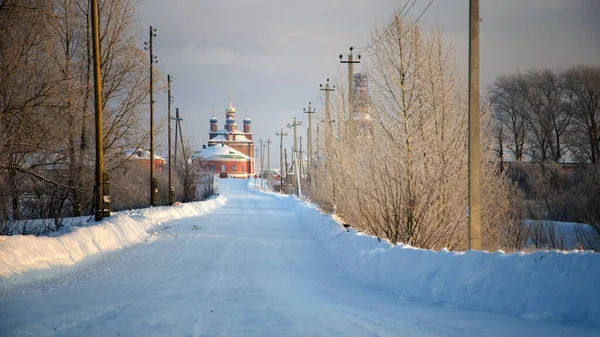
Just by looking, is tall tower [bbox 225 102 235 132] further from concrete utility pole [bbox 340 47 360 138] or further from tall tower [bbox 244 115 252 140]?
concrete utility pole [bbox 340 47 360 138]

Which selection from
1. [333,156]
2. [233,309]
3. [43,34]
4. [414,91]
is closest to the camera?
[233,309]

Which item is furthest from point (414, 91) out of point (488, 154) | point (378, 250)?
point (488, 154)

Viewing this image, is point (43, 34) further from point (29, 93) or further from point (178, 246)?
point (178, 246)

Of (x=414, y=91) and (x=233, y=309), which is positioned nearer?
(x=233, y=309)

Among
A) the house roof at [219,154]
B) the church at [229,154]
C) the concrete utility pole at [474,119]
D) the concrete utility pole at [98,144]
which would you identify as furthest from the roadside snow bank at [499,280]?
the house roof at [219,154]

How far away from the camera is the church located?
91750 mm

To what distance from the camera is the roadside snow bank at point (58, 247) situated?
6.89 metres

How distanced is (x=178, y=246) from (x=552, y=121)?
3582 centimetres

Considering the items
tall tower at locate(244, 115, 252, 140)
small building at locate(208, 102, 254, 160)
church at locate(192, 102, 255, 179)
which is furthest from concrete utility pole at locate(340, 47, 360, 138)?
tall tower at locate(244, 115, 252, 140)

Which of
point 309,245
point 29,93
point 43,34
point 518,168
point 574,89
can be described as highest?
point 574,89

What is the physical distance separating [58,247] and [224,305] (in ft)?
15.4

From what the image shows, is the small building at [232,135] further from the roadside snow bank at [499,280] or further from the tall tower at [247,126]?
the roadside snow bank at [499,280]

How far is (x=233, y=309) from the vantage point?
547cm

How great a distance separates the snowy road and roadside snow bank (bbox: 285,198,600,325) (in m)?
0.21
